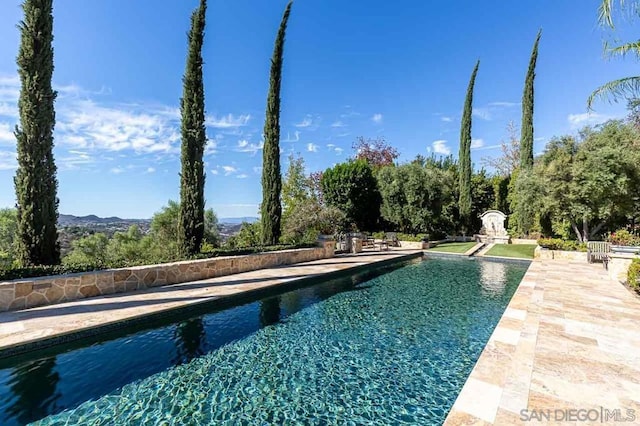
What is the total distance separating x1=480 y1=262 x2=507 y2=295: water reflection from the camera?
28.6 feet

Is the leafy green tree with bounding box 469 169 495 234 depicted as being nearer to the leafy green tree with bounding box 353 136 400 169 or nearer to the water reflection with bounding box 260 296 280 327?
the leafy green tree with bounding box 353 136 400 169

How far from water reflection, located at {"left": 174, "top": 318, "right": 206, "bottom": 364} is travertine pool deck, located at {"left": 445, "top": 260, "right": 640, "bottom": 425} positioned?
3610 millimetres

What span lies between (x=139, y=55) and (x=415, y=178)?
16654 millimetres

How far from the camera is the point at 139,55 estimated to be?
10.6 metres

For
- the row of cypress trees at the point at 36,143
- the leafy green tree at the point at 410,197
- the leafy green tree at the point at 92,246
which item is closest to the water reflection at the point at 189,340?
the row of cypress trees at the point at 36,143

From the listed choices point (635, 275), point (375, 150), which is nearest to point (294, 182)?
point (375, 150)

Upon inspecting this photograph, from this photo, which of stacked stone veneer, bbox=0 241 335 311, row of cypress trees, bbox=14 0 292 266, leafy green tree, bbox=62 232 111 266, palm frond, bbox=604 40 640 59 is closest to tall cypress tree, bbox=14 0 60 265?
row of cypress trees, bbox=14 0 292 266

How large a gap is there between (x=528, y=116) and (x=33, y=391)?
91.2 ft

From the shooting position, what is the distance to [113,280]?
6.55 meters

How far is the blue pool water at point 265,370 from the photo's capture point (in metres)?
2.98

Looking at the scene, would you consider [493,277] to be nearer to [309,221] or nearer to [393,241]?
[393,241]

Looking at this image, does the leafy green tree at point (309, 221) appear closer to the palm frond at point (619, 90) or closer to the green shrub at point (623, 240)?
the palm frond at point (619, 90)

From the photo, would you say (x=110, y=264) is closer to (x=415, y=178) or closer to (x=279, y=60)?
(x=279, y=60)

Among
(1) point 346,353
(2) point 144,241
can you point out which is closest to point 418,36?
(1) point 346,353
